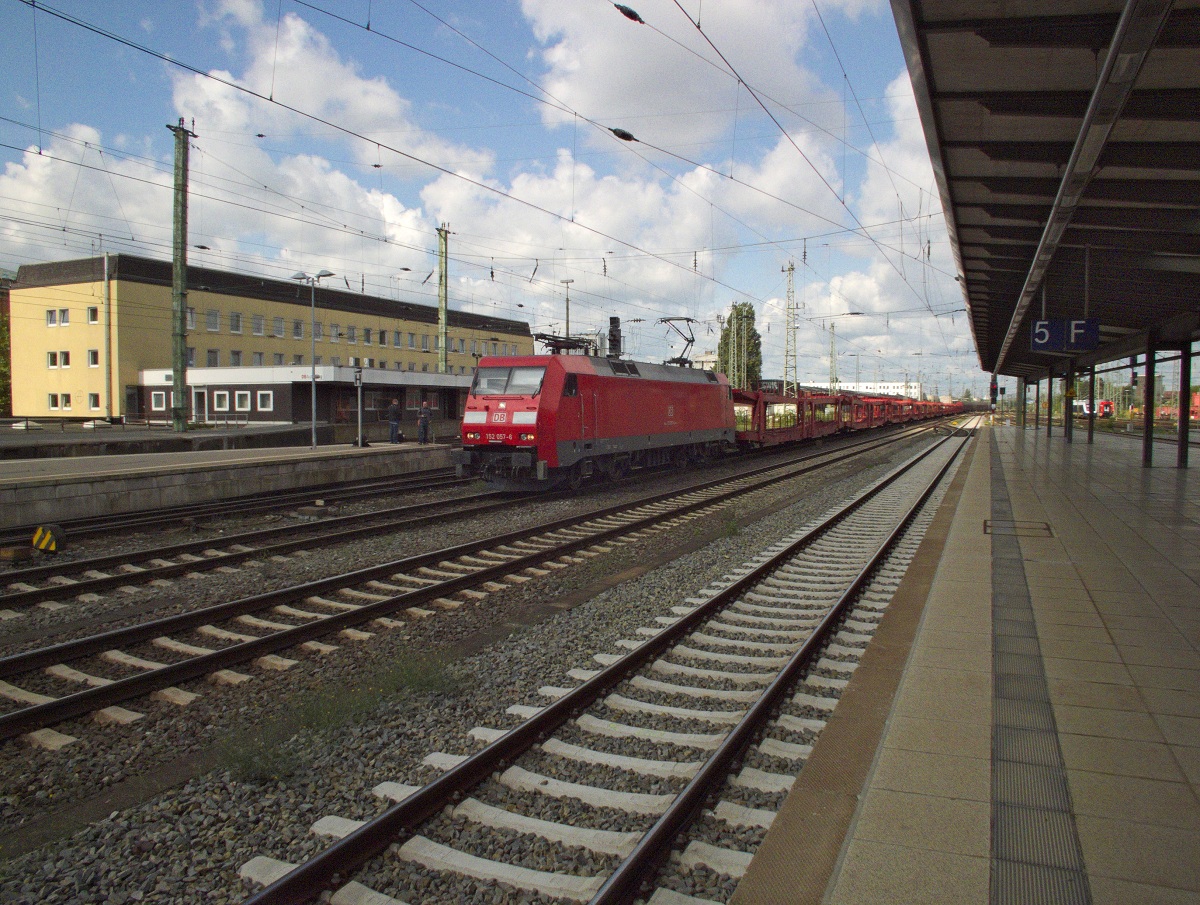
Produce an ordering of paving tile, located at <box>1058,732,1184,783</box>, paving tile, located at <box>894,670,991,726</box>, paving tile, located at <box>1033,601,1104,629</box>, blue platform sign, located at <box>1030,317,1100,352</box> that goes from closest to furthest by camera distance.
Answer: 1. paving tile, located at <box>1058,732,1184,783</box>
2. paving tile, located at <box>894,670,991,726</box>
3. paving tile, located at <box>1033,601,1104,629</box>
4. blue platform sign, located at <box>1030,317,1100,352</box>

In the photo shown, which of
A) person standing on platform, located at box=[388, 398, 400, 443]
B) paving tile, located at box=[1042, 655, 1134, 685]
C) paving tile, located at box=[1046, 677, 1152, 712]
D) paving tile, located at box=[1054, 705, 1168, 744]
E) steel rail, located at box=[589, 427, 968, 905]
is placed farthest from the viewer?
person standing on platform, located at box=[388, 398, 400, 443]

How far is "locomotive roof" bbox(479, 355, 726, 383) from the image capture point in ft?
49.3

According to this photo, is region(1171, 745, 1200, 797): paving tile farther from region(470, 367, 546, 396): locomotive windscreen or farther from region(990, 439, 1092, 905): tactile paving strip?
region(470, 367, 546, 396): locomotive windscreen

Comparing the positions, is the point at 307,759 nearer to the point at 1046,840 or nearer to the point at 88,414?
the point at 1046,840

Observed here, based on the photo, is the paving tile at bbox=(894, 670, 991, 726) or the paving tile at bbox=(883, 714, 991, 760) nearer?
the paving tile at bbox=(883, 714, 991, 760)

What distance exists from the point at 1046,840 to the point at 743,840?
46.5 inches

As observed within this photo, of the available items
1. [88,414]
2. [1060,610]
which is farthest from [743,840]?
[88,414]

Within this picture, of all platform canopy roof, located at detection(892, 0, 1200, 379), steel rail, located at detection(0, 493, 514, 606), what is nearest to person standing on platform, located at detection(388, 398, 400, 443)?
steel rail, located at detection(0, 493, 514, 606)

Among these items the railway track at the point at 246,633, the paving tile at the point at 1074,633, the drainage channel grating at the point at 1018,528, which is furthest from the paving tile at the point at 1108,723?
the drainage channel grating at the point at 1018,528

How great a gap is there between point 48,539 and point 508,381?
26.3 ft

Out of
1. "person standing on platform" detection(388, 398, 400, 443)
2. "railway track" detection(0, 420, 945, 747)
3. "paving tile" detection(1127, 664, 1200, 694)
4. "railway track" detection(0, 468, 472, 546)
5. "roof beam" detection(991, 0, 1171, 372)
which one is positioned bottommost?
"railway track" detection(0, 420, 945, 747)

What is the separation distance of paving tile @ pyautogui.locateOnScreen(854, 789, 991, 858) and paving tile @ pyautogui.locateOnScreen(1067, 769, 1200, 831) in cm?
45

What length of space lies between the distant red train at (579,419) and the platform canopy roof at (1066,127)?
23.4 ft

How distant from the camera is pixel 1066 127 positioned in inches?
301
